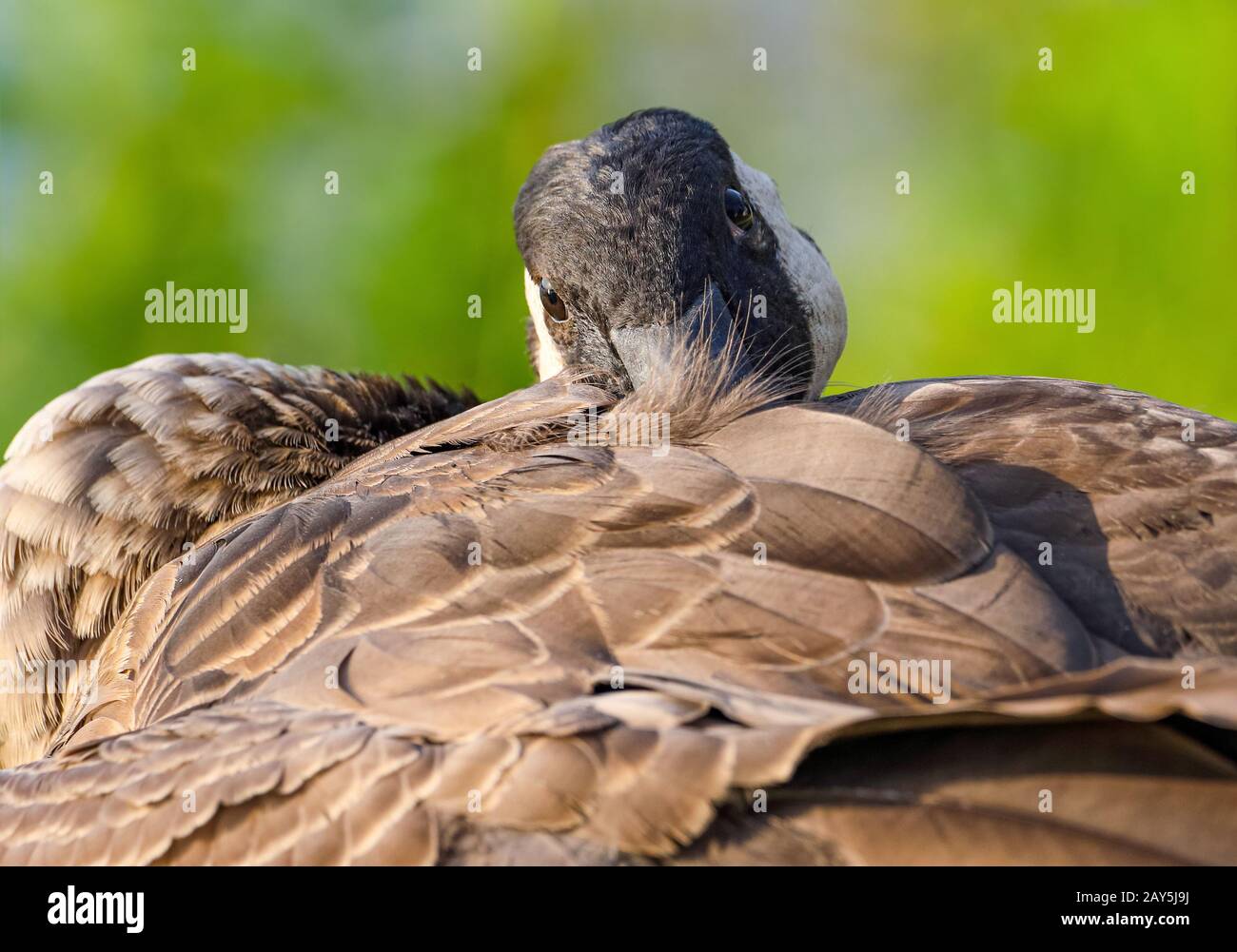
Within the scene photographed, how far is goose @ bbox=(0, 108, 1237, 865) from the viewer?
1.65 m

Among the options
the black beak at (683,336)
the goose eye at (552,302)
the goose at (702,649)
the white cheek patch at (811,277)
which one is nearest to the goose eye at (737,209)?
the white cheek patch at (811,277)

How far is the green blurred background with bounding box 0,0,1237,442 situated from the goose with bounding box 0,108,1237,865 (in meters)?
Result: 3.40

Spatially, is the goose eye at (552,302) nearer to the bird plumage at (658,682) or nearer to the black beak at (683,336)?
the black beak at (683,336)

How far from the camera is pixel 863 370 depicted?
649 cm

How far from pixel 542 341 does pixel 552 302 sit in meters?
0.43

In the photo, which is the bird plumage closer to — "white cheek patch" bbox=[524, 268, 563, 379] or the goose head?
the goose head

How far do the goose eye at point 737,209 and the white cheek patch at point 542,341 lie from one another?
0.65 m

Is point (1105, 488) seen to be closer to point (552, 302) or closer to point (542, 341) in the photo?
point (552, 302)

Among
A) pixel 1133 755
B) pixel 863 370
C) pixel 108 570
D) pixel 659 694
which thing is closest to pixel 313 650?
pixel 659 694

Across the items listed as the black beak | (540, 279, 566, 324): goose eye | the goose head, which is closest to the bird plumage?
the black beak

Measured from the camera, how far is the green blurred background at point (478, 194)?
6262 mm

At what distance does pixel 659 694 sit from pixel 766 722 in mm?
173

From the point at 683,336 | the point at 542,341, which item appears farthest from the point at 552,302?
the point at 683,336

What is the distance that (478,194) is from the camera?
6641mm
